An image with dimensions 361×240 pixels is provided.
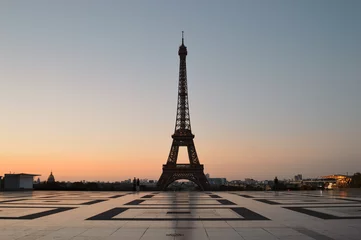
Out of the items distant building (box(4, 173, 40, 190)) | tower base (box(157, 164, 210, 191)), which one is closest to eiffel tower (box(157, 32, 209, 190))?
tower base (box(157, 164, 210, 191))

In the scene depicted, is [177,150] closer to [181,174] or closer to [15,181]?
[181,174]

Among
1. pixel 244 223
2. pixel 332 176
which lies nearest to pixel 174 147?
pixel 244 223

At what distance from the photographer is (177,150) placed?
7094 cm

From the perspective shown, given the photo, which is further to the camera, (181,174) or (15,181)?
(181,174)

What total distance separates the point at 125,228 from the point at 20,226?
3204mm

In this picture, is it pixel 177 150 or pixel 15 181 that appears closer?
pixel 15 181

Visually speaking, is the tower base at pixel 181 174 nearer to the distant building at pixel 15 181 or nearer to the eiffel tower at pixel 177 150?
the eiffel tower at pixel 177 150

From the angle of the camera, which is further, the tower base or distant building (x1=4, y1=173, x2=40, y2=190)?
the tower base

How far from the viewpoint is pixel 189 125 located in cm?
7219

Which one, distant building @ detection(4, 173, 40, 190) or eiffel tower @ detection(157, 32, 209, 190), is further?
eiffel tower @ detection(157, 32, 209, 190)

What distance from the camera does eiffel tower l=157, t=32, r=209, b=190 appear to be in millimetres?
67250

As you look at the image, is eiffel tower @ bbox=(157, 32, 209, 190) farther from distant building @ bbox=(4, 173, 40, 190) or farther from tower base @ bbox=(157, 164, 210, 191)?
distant building @ bbox=(4, 173, 40, 190)

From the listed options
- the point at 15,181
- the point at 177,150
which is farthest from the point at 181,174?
the point at 15,181

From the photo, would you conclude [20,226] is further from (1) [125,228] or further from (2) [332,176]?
(2) [332,176]
